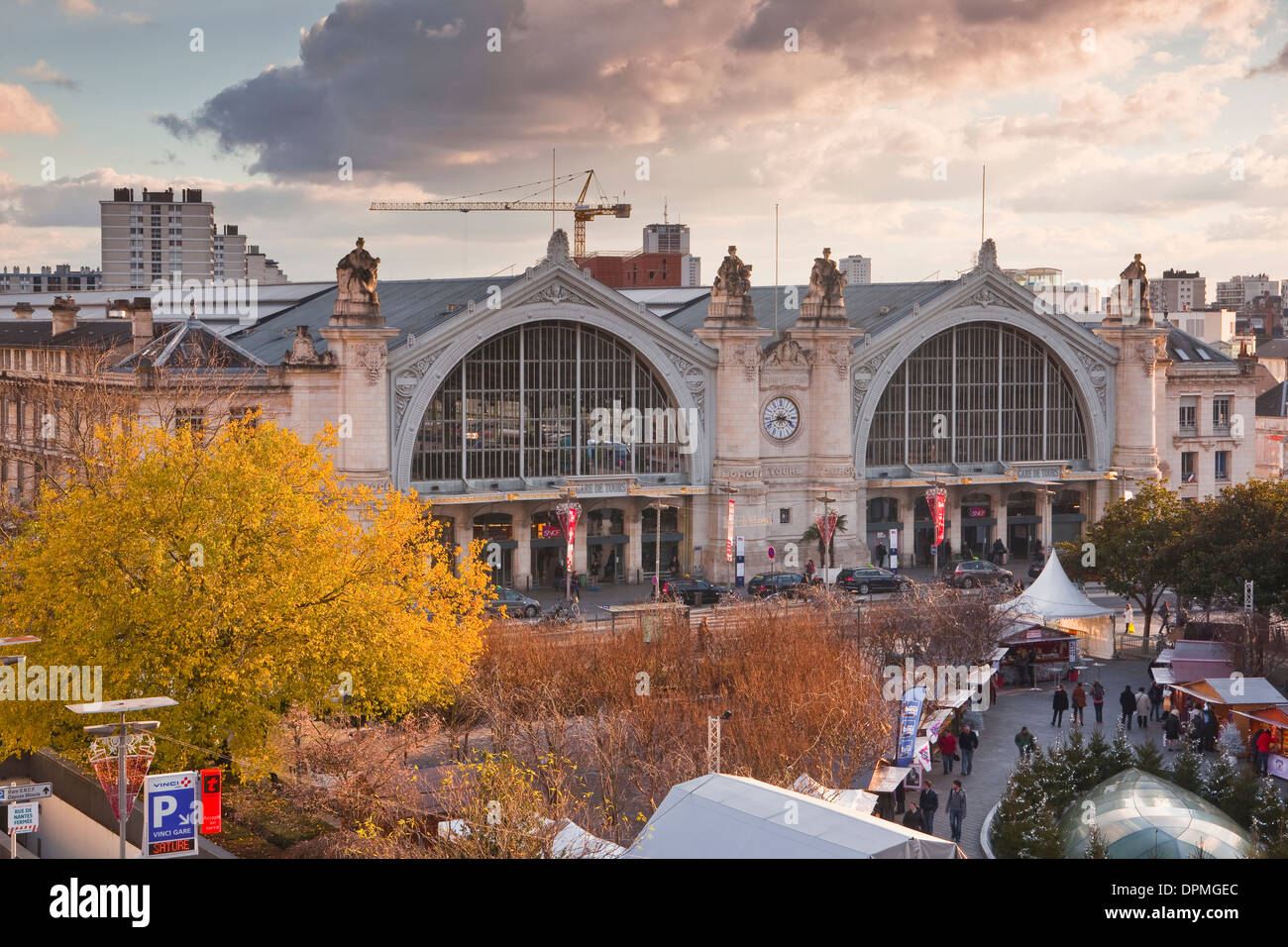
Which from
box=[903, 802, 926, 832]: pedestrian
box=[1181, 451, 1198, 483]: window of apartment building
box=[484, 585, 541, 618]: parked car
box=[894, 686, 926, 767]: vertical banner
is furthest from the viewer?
box=[1181, 451, 1198, 483]: window of apartment building

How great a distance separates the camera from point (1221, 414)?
306 ft

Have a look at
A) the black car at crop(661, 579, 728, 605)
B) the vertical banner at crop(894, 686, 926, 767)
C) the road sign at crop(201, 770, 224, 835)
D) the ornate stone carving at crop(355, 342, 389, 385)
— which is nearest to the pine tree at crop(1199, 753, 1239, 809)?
the vertical banner at crop(894, 686, 926, 767)

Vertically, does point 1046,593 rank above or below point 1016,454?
below

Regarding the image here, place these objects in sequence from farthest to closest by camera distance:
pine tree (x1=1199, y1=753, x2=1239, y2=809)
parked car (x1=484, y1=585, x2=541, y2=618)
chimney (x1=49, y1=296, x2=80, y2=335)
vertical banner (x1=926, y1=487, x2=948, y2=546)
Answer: chimney (x1=49, y1=296, x2=80, y2=335) → vertical banner (x1=926, y1=487, x2=948, y2=546) → parked car (x1=484, y1=585, x2=541, y2=618) → pine tree (x1=1199, y1=753, x2=1239, y2=809)

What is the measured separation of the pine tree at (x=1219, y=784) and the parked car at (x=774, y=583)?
30.3 metres

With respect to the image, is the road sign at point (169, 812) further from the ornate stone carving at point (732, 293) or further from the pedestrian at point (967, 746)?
the ornate stone carving at point (732, 293)

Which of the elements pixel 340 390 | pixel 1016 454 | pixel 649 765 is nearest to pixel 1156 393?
pixel 1016 454

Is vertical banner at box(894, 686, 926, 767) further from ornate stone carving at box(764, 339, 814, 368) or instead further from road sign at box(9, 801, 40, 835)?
ornate stone carving at box(764, 339, 814, 368)

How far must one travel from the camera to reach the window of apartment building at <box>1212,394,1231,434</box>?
9294cm

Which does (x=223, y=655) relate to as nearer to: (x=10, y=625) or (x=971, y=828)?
(x=10, y=625)

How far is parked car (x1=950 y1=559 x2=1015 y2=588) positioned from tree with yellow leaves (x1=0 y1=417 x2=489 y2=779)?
35.0m

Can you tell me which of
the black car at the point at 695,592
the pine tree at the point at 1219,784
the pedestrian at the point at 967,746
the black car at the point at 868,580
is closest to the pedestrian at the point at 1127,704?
the pedestrian at the point at 967,746

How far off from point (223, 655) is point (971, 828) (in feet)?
59.4

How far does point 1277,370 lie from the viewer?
134625mm
